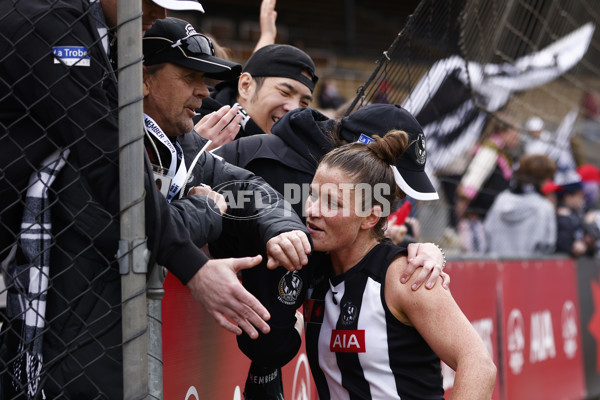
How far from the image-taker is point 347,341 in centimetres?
284

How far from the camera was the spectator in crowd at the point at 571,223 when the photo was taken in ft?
27.2

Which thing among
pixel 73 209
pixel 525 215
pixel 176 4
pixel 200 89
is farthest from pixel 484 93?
pixel 73 209

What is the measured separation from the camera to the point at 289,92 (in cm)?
439

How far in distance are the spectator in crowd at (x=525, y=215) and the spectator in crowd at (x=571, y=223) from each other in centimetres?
27

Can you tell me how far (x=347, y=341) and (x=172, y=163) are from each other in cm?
88

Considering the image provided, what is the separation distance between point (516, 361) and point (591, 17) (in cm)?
459

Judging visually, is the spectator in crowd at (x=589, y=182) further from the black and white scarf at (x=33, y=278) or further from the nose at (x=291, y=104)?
the black and white scarf at (x=33, y=278)

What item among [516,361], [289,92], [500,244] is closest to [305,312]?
[289,92]

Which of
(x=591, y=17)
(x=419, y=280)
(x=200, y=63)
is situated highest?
(x=591, y=17)

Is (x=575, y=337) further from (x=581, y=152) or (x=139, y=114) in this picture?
(x=139, y=114)

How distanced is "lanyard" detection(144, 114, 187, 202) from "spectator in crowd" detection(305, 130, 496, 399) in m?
0.48

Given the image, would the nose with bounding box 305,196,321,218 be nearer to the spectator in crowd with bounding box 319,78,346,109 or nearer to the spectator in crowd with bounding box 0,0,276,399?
the spectator in crowd with bounding box 0,0,276,399

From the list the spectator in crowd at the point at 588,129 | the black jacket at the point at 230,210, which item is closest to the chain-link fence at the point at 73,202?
the black jacket at the point at 230,210

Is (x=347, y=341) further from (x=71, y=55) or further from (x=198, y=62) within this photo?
(x=71, y=55)
